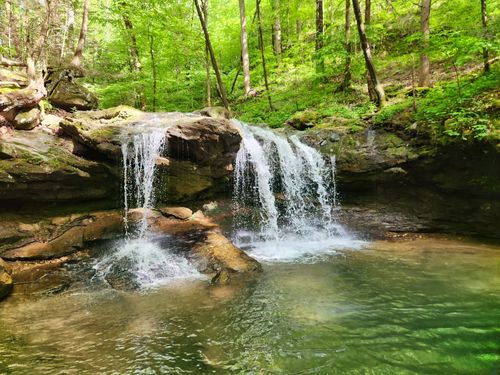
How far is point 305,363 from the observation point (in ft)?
13.6

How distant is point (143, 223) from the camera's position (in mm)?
9656

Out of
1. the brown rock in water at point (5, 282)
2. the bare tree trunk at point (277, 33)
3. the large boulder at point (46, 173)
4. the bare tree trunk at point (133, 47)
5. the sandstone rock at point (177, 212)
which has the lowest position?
the brown rock in water at point (5, 282)

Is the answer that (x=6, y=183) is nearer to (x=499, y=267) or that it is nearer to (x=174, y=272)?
(x=174, y=272)

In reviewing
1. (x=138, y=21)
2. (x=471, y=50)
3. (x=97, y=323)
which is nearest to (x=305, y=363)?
(x=97, y=323)

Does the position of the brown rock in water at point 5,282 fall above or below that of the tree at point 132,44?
below

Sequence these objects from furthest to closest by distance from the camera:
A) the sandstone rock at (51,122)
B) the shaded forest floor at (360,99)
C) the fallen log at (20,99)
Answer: the sandstone rock at (51,122) → the shaded forest floor at (360,99) → the fallen log at (20,99)

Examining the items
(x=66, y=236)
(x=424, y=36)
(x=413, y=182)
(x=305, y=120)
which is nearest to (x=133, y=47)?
(x=305, y=120)

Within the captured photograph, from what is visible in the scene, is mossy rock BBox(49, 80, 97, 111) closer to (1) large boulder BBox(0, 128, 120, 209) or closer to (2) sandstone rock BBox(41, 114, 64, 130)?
(2) sandstone rock BBox(41, 114, 64, 130)

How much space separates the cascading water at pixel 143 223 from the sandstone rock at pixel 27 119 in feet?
8.45

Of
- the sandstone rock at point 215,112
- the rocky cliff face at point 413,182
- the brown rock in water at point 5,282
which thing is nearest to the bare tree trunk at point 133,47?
the sandstone rock at point 215,112

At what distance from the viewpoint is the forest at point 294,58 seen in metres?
10.0

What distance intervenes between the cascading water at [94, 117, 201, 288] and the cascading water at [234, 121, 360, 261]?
2643 mm

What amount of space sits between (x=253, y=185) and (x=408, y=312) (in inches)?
261

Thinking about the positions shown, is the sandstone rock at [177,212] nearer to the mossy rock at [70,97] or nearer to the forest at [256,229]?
the forest at [256,229]
